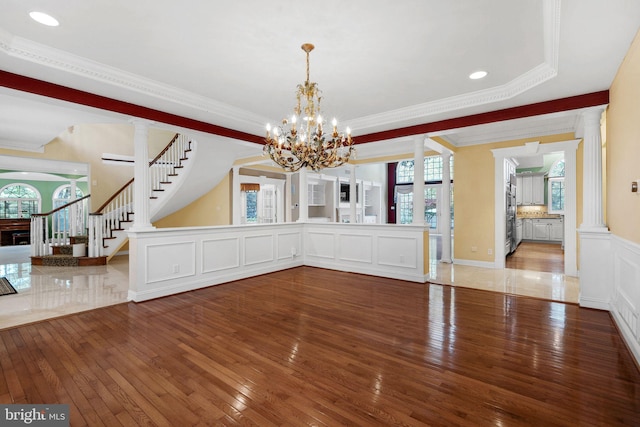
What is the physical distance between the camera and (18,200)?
1180cm

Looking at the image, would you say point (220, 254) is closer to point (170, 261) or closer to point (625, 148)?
point (170, 261)

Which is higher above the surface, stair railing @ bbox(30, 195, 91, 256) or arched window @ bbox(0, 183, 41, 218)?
arched window @ bbox(0, 183, 41, 218)

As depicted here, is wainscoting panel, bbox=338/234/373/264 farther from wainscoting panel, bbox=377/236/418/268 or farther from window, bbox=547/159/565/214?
window, bbox=547/159/565/214

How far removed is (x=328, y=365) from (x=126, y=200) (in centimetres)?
712

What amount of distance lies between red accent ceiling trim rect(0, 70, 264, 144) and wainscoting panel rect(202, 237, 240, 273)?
70.5 inches

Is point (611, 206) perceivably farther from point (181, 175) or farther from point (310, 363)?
point (181, 175)

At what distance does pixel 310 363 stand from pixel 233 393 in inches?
24.8

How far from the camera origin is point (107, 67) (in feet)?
10.6

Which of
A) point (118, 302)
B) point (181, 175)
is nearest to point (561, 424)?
point (118, 302)

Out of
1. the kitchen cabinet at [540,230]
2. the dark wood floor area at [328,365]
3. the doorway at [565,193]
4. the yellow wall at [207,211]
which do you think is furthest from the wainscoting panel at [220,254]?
the kitchen cabinet at [540,230]

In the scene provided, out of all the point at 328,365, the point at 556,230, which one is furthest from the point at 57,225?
the point at 556,230

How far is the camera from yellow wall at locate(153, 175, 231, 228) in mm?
7984

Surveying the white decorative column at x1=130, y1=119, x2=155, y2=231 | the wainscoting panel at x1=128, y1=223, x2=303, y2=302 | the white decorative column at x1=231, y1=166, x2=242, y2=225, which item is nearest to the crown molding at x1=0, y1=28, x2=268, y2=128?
the white decorative column at x1=130, y1=119, x2=155, y2=231

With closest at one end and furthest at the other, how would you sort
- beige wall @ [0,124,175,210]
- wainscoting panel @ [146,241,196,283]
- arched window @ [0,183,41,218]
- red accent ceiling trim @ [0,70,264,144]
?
1. red accent ceiling trim @ [0,70,264,144]
2. wainscoting panel @ [146,241,196,283]
3. beige wall @ [0,124,175,210]
4. arched window @ [0,183,41,218]
